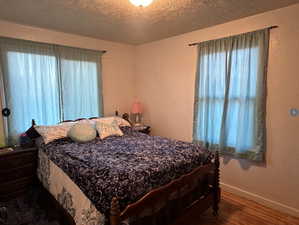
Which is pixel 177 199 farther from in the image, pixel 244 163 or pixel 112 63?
pixel 112 63

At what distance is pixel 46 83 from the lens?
9.82ft

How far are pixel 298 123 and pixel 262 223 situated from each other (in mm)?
1242

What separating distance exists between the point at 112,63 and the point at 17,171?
246 centimetres

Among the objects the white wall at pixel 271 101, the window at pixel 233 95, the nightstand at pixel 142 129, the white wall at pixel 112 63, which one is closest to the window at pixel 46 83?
the white wall at pixel 112 63

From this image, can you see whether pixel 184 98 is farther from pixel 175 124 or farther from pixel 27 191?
pixel 27 191

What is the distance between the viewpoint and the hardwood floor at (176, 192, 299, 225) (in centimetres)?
218

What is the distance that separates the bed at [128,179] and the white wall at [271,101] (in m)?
0.78

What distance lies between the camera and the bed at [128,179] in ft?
4.84

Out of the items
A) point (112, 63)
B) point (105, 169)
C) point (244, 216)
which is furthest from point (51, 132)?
point (244, 216)

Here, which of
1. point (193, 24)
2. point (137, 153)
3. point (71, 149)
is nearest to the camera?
point (137, 153)

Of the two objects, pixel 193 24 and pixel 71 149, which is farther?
pixel 193 24

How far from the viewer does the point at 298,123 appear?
2229 millimetres

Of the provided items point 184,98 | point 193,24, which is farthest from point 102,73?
point 193,24

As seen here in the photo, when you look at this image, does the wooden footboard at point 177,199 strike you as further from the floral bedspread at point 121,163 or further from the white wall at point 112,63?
the white wall at point 112,63
